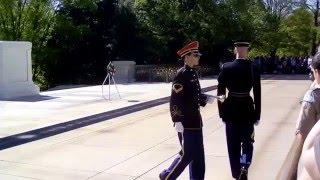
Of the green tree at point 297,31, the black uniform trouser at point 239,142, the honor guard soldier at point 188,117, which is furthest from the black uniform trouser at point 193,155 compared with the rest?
the green tree at point 297,31

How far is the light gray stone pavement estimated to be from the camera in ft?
22.3

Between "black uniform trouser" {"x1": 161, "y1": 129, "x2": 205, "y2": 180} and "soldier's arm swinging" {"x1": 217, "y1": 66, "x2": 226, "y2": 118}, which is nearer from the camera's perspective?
"black uniform trouser" {"x1": 161, "y1": 129, "x2": 205, "y2": 180}

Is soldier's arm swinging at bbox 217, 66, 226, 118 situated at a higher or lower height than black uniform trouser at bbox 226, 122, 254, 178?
higher

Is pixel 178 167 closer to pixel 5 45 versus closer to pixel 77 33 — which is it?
pixel 5 45

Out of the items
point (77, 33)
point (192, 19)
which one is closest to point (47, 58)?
point (77, 33)

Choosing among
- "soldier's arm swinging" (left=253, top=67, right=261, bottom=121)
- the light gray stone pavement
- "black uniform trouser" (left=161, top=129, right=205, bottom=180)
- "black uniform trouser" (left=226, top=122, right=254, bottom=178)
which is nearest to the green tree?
the light gray stone pavement

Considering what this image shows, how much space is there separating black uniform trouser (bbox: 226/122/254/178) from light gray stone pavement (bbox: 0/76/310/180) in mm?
660

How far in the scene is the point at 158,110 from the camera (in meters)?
14.1

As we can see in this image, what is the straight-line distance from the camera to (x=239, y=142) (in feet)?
19.2

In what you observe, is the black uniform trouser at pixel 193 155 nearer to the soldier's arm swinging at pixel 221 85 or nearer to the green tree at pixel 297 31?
the soldier's arm swinging at pixel 221 85

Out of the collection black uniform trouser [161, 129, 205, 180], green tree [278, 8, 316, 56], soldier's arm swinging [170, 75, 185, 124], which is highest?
green tree [278, 8, 316, 56]

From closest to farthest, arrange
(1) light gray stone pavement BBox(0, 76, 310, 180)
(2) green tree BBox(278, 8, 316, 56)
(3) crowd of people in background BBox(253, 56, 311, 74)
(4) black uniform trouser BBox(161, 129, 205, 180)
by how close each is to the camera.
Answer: (4) black uniform trouser BBox(161, 129, 205, 180), (1) light gray stone pavement BBox(0, 76, 310, 180), (3) crowd of people in background BBox(253, 56, 311, 74), (2) green tree BBox(278, 8, 316, 56)

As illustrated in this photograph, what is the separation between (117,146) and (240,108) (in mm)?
3334

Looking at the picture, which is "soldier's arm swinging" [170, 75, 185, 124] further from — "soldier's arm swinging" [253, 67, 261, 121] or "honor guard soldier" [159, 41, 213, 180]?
"soldier's arm swinging" [253, 67, 261, 121]
